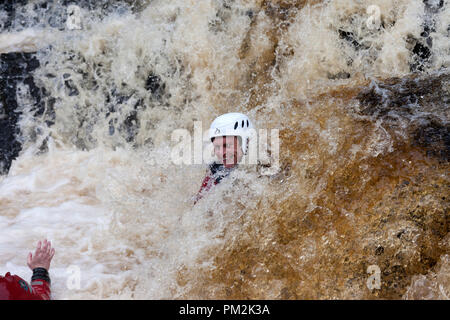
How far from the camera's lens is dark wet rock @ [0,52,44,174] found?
19.0 ft

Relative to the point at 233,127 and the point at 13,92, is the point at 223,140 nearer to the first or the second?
the point at 233,127

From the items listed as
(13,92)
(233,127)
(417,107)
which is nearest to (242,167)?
Answer: (233,127)

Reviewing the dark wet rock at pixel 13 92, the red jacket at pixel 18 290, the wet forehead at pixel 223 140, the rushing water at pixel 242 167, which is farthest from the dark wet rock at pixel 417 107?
the dark wet rock at pixel 13 92

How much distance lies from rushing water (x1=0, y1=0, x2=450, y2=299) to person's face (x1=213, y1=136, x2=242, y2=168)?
0.16m

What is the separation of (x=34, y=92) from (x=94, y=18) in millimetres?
1351

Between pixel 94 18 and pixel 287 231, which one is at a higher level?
pixel 94 18

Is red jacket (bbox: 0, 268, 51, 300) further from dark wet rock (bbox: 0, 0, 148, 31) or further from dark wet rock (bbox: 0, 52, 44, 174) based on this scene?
dark wet rock (bbox: 0, 0, 148, 31)

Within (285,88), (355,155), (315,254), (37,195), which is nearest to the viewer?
(315,254)

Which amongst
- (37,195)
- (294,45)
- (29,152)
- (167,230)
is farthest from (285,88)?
(29,152)

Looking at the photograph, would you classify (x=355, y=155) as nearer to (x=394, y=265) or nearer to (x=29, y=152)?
(x=394, y=265)

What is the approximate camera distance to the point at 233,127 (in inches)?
150

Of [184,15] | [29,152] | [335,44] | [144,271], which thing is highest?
[184,15]

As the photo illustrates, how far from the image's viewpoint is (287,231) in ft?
9.91

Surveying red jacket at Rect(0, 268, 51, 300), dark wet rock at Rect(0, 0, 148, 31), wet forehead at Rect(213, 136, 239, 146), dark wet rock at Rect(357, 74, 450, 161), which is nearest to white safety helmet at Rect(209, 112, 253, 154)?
wet forehead at Rect(213, 136, 239, 146)
